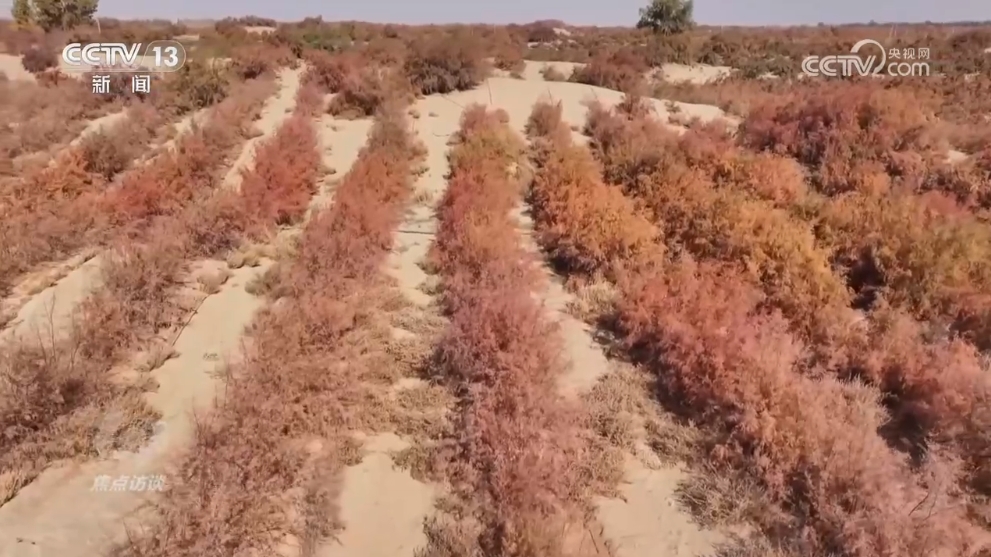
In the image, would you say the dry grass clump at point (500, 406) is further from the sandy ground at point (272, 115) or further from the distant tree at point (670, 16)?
the distant tree at point (670, 16)

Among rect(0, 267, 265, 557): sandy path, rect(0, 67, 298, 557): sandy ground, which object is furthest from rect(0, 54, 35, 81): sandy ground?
rect(0, 267, 265, 557): sandy path

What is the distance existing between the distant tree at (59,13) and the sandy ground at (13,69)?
8774mm

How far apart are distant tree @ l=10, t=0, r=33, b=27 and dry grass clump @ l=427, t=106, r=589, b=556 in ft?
97.0

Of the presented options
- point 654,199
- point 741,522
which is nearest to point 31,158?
point 654,199

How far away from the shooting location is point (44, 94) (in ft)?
53.3

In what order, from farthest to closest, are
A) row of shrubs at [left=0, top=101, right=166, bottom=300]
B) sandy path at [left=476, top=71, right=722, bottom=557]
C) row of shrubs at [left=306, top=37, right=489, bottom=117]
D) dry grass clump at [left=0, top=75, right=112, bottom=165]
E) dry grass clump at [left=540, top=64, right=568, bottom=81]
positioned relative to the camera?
dry grass clump at [left=540, top=64, right=568, bottom=81] < row of shrubs at [left=306, top=37, right=489, bottom=117] < dry grass clump at [left=0, top=75, right=112, bottom=165] < row of shrubs at [left=0, top=101, right=166, bottom=300] < sandy path at [left=476, top=71, right=722, bottom=557]

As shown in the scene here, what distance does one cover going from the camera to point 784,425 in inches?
239

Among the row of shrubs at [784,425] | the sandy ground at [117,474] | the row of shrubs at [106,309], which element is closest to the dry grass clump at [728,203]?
the row of shrubs at [784,425]

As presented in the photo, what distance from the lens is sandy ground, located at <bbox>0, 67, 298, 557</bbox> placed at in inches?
215

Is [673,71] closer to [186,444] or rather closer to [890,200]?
[890,200]

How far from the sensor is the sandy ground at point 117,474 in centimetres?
546

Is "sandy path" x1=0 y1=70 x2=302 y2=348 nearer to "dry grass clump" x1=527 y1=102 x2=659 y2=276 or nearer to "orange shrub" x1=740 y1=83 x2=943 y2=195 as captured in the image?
"dry grass clump" x1=527 y1=102 x2=659 y2=276

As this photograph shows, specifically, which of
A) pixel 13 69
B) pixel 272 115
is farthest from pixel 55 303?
pixel 13 69

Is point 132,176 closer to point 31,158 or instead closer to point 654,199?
point 31,158
